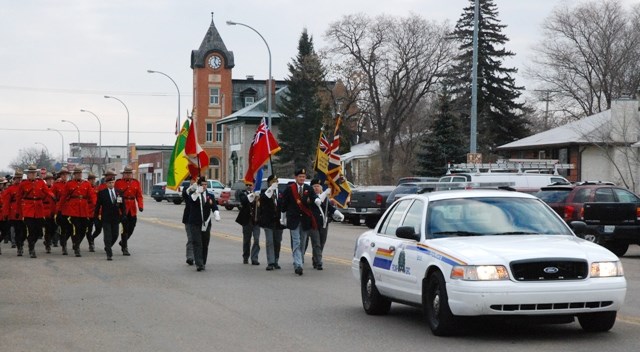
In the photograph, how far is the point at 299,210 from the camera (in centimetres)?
1847

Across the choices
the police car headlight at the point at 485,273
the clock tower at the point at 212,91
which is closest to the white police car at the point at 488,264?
the police car headlight at the point at 485,273

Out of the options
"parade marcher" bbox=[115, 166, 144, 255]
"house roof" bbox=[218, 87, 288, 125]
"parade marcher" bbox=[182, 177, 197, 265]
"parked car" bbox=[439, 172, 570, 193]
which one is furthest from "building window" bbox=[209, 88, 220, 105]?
"parade marcher" bbox=[182, 177, 197, 265]

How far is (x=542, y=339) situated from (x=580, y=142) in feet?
140

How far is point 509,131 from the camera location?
73.5m

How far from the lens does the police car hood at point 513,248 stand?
9.77 metres

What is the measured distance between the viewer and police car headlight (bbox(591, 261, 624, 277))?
9.88m

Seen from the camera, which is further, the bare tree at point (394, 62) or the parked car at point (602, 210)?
the bare tree at point (394, 62)

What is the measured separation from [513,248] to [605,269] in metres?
0.90

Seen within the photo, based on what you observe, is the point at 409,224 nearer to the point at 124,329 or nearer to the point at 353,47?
the point at 124,329

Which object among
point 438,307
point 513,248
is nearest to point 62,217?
point 438,307

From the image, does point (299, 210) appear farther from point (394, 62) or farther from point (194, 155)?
point (394, 62)

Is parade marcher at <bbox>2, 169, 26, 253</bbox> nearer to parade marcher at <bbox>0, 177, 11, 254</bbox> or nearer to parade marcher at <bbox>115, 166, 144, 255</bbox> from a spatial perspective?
→ parade marcher at <bbox>0, 177, 11, 254</bbox>

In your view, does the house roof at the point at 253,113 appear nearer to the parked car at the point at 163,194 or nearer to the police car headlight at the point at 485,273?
the parked car at the point at 163,194

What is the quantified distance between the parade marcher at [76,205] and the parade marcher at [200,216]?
457cm
